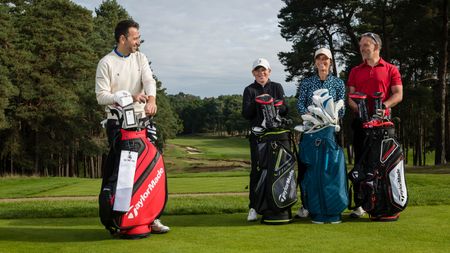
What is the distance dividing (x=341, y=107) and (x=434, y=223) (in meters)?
1.66

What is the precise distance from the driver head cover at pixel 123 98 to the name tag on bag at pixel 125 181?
497 mm

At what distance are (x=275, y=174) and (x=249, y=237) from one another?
1.17m

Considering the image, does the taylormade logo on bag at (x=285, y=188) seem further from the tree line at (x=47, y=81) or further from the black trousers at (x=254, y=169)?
the tree line at (x=47, y=81)

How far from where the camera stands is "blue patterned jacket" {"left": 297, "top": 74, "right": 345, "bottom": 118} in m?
6.03

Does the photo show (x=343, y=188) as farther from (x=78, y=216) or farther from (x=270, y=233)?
(x=78, y=216)

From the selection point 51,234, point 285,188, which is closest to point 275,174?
point 285,188

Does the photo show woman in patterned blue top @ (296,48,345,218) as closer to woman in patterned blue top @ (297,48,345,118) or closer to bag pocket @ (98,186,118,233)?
woman in patterned blue top @ (297,48,345,118)

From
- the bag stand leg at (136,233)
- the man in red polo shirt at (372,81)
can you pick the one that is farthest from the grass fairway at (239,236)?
the man in red polo shirt at (372,81)

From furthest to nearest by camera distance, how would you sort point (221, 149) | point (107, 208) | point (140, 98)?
1. point (221, 149)
2. point (140, 98)
3. point (107, 208)

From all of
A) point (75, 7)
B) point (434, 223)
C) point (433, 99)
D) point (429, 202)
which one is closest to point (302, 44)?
point (433, 99)

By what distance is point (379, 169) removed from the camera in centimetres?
575

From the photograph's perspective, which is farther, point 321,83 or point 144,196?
point 321,83

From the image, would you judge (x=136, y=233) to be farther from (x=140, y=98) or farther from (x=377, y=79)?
(x=377, y=79)

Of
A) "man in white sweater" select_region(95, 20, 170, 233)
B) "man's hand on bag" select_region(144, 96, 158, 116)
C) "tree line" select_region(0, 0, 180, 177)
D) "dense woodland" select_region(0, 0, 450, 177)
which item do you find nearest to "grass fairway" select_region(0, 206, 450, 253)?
"man in white sweater" select_region(95, 20, 170, 233)
